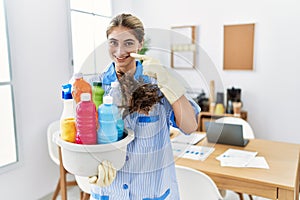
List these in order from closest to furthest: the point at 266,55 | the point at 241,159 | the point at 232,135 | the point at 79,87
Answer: the point at 79,87 → the point at 241,159 → the point at 232,135 → the point at 266,55

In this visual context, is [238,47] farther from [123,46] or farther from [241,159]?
[123,46]

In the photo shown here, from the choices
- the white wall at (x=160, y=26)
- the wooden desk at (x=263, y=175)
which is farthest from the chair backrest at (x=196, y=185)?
the white wall at (x=160, y=26)

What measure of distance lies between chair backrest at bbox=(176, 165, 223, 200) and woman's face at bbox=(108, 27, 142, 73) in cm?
76

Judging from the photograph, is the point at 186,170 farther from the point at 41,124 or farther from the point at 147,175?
the point at 41,124

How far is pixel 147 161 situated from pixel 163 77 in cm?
31

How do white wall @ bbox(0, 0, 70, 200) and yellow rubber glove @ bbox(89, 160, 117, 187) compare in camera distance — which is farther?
white wall @ bbox(0, 0, 70, 200)

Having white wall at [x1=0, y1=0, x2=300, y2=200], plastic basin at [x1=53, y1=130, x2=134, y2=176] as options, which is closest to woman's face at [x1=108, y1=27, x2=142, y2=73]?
plastic basin at [x1=53, y1=130, x2=134, y2=176]

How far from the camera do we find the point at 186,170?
1325 millimetres

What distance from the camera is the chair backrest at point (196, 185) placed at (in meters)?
1.26

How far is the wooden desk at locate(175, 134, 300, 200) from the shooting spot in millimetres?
1317

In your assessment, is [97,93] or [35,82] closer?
[97,93]

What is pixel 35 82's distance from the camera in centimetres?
242

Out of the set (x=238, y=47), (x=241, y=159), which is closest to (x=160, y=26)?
(x=238, y=47)

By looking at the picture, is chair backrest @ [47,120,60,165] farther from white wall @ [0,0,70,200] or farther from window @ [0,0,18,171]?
window @ [0,0,18,171]
